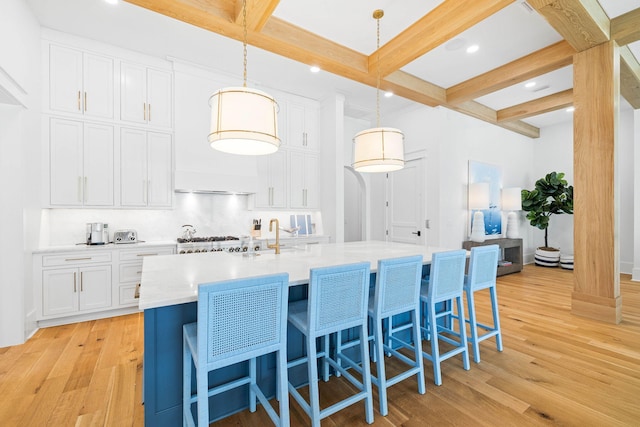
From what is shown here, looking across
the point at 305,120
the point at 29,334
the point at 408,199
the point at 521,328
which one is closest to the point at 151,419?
the point at 29,334

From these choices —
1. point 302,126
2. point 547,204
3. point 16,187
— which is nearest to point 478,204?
point 547,204

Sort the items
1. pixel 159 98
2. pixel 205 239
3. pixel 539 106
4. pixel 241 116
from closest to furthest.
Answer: pixel 241 116, pixel 159 98, pixel 205 239, pixel 539 106

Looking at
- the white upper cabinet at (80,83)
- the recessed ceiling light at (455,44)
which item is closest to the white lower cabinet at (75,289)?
the white upper cabinet at (80,83)

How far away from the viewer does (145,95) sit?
148 inches

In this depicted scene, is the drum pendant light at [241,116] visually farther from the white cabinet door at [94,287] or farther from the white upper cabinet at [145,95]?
the white cabinet door at [94,287]

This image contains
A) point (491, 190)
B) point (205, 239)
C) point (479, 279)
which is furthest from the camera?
point (491, 190)

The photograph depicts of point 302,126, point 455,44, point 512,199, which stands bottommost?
point 512,199

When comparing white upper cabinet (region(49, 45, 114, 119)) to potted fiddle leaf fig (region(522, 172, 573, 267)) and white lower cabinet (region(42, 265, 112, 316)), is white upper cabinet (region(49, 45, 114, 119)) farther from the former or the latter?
potted fiddle leaf fig (region(522, 172, 573, 267))

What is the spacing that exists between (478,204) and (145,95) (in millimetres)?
5595

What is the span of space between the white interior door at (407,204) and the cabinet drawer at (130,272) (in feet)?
14.1

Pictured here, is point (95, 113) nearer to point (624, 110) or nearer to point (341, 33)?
point (341, 33)

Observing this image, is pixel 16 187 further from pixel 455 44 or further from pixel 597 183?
pixel 597 183

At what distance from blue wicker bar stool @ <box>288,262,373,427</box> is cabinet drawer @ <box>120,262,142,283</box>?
8.73ft

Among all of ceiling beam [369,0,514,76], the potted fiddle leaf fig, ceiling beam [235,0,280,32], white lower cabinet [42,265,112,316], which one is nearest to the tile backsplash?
white lower cabinet [42,265,112,316]
